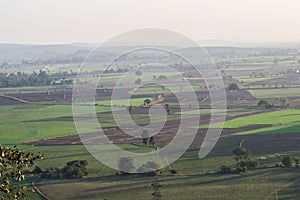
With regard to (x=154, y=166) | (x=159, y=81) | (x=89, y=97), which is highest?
(x=159, y=81)

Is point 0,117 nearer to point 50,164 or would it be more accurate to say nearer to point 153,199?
point 50,164

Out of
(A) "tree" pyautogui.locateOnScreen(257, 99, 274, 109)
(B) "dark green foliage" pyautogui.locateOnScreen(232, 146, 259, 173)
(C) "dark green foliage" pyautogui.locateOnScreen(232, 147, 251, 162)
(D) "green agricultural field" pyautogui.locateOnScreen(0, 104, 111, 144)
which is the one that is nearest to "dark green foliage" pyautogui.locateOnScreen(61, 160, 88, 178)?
(B) "dark green foliage" pyautogui.locateOnScreen(232, 146, 259, 173)

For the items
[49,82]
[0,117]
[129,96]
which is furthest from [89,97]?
[49,82]

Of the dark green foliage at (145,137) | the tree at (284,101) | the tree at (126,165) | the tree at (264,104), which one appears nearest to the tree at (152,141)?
the dark green foliage at (145,137)

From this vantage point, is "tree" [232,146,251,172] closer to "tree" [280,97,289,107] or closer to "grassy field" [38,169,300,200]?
"grassy field" [38,169,300,200]

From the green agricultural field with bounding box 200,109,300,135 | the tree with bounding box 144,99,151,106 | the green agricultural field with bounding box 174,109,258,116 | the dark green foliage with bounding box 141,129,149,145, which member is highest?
the tree with bounding box 144,99,151,106

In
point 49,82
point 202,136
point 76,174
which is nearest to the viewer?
point 76,174

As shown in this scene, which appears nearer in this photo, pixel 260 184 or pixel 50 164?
pixel 260 184
